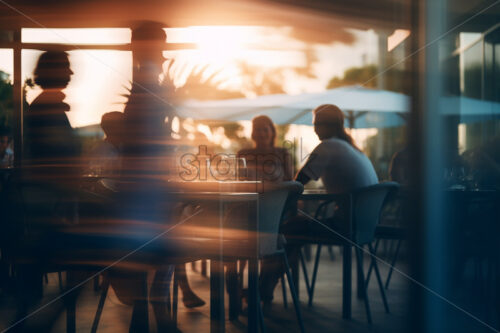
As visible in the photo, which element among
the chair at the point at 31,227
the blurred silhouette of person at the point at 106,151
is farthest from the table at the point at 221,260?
the blurred silhouette of person at the point at 106,151

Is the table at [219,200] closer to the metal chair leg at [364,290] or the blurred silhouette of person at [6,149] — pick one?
the metal chair leg at [364,290]

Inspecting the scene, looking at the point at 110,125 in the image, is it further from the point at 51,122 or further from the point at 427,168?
the point at 427,168

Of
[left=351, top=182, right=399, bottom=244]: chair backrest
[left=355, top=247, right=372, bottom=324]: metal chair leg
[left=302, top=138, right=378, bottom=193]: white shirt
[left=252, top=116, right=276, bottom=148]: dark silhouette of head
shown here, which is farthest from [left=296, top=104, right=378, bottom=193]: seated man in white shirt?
[left=252, top=116, right=276, bottom=148]: dark silhouette of head

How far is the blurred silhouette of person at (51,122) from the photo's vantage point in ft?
7.11

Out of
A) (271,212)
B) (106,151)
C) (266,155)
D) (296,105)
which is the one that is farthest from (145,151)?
(296,105)

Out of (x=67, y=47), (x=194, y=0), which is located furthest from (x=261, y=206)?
(x=194, y=0)

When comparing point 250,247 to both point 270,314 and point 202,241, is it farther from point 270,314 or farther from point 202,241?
point 270,314

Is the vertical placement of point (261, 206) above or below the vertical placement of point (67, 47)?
below

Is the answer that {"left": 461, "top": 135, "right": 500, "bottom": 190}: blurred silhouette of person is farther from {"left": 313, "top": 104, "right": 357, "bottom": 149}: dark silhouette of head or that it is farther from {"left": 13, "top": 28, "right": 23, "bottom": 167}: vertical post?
{"left": 13, "top": 28, "right": 23, "bottom": 167}: vertical post

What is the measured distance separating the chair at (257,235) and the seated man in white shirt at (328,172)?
437mm

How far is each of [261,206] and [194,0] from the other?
11.9 feet

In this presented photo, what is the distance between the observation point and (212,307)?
2424 mm

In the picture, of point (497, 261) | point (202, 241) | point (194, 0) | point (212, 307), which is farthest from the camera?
point (194, 0)

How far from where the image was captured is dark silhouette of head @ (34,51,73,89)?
219 cm
